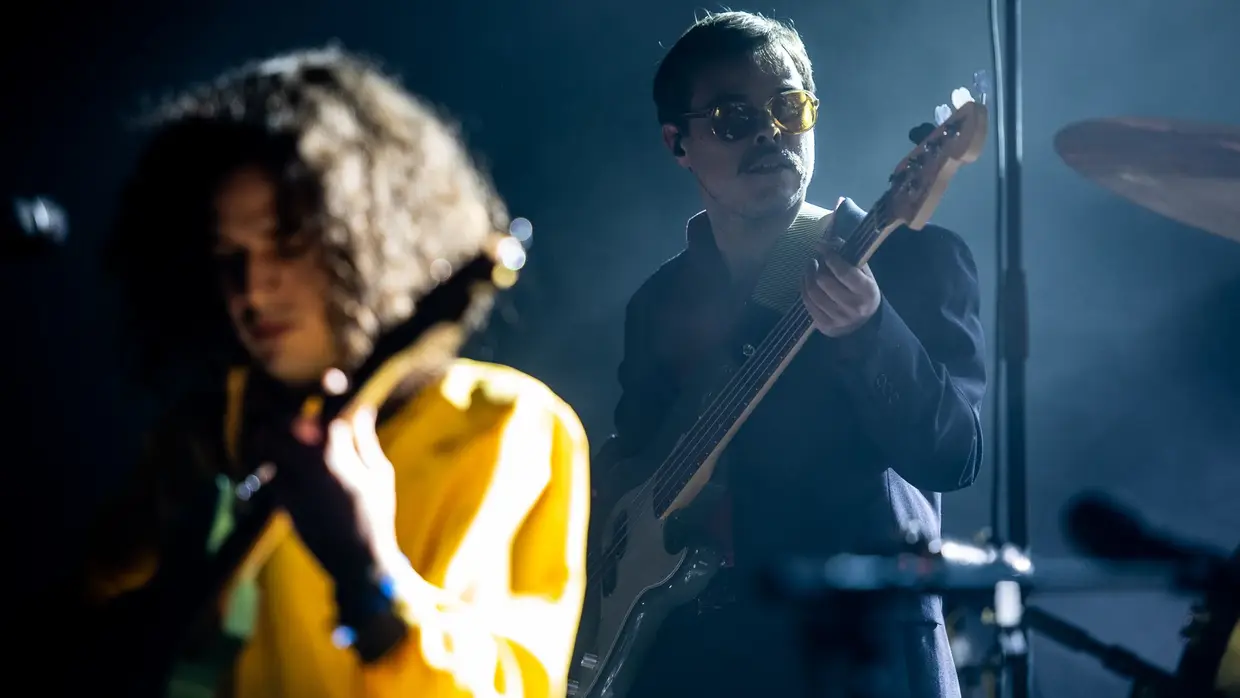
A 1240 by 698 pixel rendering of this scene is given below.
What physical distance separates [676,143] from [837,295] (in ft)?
2.67

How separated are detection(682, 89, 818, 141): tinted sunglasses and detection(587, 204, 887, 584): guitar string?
32cm

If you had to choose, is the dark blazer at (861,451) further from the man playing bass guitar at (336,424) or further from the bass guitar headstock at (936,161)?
the man playing bass guitar at (336,424)

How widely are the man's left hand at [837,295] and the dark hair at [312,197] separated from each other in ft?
2.46

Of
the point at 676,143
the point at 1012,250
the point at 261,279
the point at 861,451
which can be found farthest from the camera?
the point at 676,143

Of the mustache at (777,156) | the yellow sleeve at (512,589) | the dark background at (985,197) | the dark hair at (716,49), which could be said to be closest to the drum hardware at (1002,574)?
the yellow sleeve at (512,589)

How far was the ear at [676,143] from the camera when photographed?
2643 mm

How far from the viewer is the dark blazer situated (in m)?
1.98

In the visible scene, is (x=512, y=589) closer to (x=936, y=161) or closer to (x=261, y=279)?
(x=261, y=279)

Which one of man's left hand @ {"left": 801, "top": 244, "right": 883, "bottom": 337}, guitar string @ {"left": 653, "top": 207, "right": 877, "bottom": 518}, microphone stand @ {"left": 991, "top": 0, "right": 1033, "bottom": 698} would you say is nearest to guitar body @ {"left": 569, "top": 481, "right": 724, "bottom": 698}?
guitar string @ {"left": 653, "top": 207, "right": 877, "bottom": 518}

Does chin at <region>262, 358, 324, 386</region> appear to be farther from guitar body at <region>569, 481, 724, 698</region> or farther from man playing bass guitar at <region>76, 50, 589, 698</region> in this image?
guitar body at <region>569, 481, 724, 698</region>

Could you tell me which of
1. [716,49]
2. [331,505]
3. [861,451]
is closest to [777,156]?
[716,49]

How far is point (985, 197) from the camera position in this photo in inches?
113

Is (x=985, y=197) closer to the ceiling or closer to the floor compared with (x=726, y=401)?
closer to the ceiling

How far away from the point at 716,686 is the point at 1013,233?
1050 millimetres
